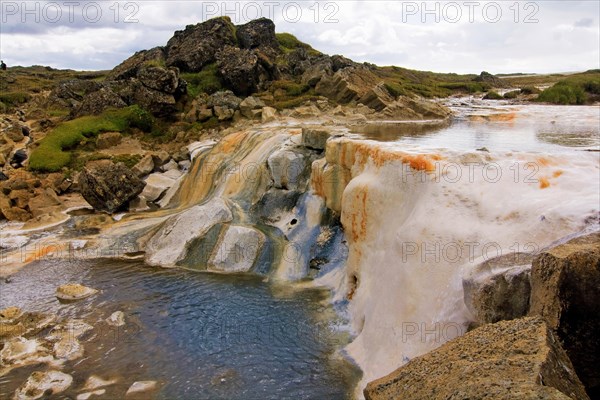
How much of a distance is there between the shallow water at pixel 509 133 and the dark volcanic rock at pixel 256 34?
20.5 m

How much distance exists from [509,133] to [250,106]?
15.3 meters

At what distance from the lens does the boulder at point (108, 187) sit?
18906mm

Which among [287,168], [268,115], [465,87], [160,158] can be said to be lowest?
[287,168]

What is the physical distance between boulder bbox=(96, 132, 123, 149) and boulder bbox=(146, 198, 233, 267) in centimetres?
1251

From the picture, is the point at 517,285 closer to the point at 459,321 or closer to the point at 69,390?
the point at 459,321

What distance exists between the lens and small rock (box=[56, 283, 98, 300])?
12703 millimetres

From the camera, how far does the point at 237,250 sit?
1447cm

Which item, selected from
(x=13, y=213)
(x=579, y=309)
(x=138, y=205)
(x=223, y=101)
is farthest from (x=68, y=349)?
(x=223, y=101)

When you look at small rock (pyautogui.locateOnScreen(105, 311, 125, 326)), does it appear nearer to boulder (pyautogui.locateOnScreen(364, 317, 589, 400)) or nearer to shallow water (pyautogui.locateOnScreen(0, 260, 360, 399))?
shallow water (pyautogui.locateOnScreen(0, 260, 360, 399))

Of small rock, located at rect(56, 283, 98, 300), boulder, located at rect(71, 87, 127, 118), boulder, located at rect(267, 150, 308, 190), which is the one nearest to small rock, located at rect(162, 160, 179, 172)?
boulder, located at rect(267, 150, 308, 190)

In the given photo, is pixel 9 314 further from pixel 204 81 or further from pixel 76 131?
pixel 204 81

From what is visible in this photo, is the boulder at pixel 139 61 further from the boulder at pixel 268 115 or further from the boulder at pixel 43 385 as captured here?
the boulder at pixel 43 385

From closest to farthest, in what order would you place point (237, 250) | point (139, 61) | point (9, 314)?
1. point (9, 314)
2. point (237, 250)
3. point (139, 61)

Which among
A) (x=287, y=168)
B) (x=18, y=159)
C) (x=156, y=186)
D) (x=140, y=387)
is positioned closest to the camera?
(x=140, y=387)
